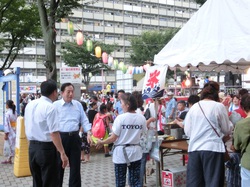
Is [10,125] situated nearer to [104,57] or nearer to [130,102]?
[130,102]

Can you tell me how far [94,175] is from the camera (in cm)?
675

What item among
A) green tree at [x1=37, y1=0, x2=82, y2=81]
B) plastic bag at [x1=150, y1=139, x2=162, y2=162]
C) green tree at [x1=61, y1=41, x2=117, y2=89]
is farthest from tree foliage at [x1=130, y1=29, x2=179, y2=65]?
plastic bag at [x1=150, y1=139, x2=162, y2=162]

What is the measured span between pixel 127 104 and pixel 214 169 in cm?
133

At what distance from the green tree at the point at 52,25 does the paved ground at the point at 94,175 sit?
9.37 feet

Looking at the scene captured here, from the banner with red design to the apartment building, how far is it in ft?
136

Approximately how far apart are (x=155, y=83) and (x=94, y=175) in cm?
277

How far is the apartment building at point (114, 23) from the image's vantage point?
47.1m

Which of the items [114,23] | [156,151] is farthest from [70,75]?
[114,23]

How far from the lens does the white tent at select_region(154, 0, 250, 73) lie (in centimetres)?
512

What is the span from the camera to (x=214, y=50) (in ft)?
17.3

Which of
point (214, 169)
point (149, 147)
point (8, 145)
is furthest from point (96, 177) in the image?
point (214, 169)

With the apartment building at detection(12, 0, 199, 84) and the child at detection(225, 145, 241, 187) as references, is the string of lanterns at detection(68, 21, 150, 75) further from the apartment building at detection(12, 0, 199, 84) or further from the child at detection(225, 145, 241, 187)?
the apartment building at detection(12, 0, 199, 84)

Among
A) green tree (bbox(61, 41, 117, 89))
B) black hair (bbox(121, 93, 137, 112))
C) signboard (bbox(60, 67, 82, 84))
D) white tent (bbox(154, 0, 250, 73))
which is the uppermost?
green tree (bbox(61, 41, 117, 89))

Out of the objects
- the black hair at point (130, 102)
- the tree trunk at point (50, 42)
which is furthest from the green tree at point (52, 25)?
the black hair at point (130, 102)
